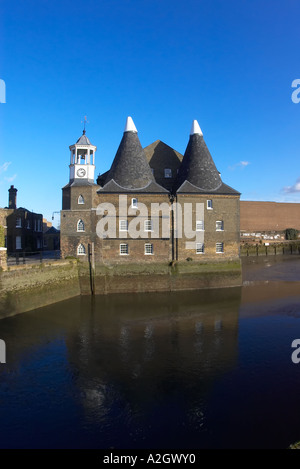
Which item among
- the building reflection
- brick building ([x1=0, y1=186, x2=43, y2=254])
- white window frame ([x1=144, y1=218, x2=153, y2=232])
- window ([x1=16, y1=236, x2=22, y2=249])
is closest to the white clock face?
white window frame ([x1=144, y1=218, x2=153, y2=232])

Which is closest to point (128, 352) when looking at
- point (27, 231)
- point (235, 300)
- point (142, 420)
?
point (142, 420)

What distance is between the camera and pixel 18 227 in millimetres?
28125

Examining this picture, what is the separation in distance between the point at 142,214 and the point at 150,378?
49.1 ft

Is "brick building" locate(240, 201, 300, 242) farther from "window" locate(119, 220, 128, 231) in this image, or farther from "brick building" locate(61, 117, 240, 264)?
"window" locate(119, 220, 128, 231)

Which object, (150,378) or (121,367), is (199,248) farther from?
(150,378)

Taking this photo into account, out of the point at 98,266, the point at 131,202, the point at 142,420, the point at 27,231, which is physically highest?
the point at 131,202

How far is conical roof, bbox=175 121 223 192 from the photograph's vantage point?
2536 centimetres

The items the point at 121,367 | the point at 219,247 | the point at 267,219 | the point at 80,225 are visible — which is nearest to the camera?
the point at 121,367

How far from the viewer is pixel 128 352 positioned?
1216 cm

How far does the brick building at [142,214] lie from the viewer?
75.3ft

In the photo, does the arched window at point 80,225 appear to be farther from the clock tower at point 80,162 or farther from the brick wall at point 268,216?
the brick wall at point 268,216

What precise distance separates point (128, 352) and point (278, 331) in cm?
709

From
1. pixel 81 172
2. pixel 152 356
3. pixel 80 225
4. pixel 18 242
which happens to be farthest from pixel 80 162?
pixel 152 356
